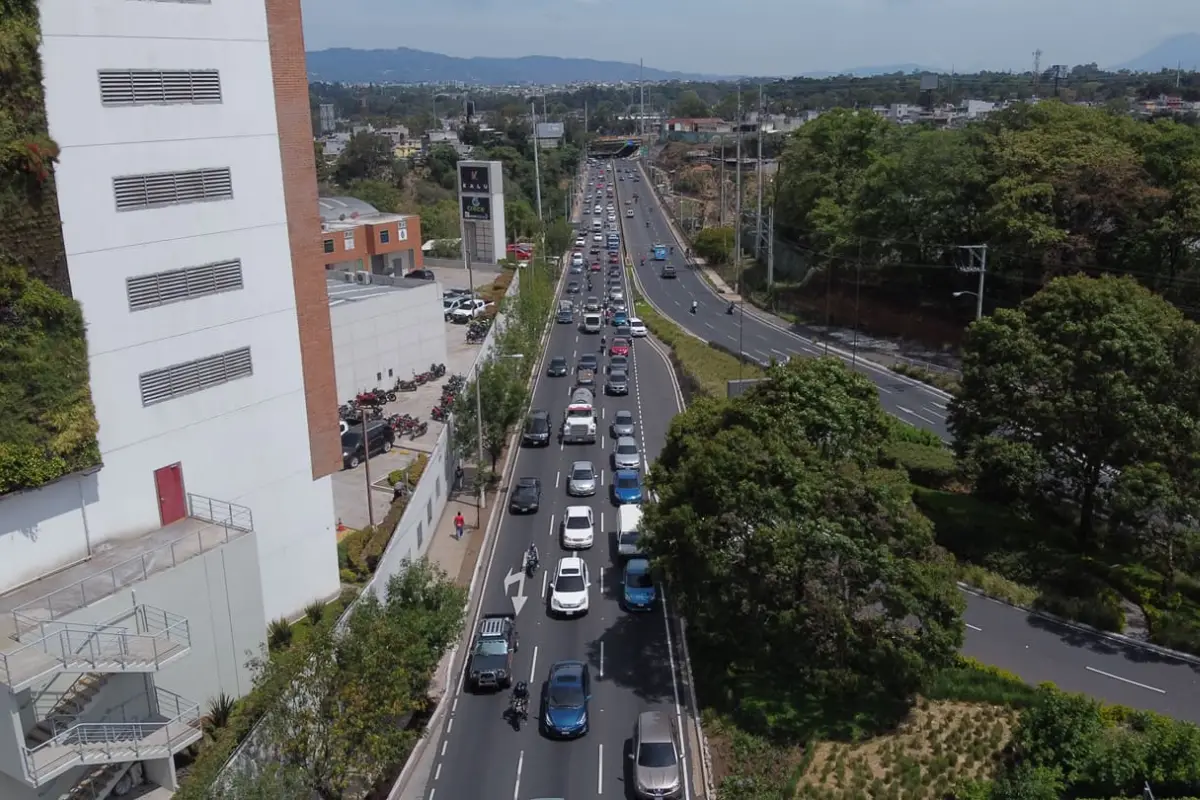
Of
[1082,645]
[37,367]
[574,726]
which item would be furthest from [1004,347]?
[37,367]

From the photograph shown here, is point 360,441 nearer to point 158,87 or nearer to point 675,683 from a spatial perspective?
point 675,683

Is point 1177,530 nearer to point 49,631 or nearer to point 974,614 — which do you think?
point 974,614

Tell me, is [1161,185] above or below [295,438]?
above

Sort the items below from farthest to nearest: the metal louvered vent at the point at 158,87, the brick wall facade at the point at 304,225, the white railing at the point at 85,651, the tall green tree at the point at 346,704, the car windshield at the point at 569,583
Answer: the car windshield at the point at 569,583 < the brick wall facade at the point at 304,225 < the metal louvered vent at the point at 158,87 < the tall green tree at the point at 346,704 < the white railing at the point at 85,651

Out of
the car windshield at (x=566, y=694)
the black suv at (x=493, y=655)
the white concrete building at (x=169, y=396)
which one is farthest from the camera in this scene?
the black suv at (x=493, y=655)

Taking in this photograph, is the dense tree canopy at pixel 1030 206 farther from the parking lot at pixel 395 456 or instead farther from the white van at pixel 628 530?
the parking lot at pixel 395 456

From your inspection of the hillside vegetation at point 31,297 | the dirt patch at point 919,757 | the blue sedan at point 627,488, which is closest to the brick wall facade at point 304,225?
the hillside vegetation at point 31,297

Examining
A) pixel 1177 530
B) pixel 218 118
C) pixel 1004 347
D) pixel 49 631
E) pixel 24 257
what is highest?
Result: pixel 218 118
